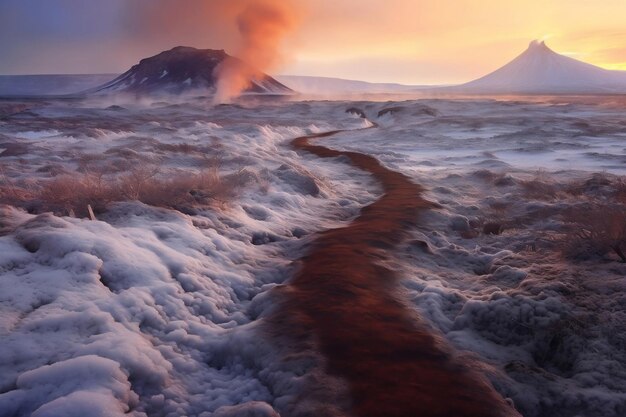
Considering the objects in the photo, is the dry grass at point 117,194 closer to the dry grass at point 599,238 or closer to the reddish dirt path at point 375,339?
the reddish dirt path at point 375,339

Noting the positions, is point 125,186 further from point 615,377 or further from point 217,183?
point 615,377

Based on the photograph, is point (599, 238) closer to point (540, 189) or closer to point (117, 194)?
point (540, 189)

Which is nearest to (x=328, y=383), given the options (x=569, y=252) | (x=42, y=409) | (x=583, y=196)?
(x=42, y=409)

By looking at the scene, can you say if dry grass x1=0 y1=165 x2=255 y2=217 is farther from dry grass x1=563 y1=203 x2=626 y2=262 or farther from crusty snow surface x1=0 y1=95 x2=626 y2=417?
dry grass x1=563 y1=203 x2=626 y2=262

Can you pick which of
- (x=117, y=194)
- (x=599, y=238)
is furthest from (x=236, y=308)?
(x=599, y=238)

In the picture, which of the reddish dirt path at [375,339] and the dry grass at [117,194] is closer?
the reddish dirt path at [375,339]

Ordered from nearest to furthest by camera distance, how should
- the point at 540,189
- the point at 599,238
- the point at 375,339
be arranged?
the point at 375,339 → the point at 599,238 → the point at 540,189

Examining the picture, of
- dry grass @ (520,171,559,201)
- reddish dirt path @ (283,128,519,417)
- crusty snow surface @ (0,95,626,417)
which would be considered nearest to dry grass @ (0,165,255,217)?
crusty snow surface @ (0,95,626,417)

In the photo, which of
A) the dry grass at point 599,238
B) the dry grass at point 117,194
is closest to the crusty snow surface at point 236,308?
the dry grass at point 599,238

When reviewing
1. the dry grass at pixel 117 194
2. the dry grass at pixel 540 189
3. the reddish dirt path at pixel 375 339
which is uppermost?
the dry grass at pixel 117 194

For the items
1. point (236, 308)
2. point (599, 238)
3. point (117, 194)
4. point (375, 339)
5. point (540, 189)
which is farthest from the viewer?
point (540, 189)
